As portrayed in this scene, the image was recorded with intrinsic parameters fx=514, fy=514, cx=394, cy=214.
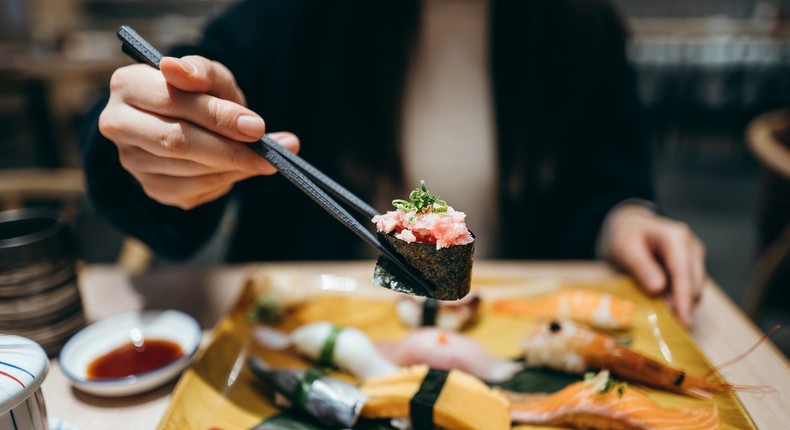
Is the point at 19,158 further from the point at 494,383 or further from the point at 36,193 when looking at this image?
the point at 494,383

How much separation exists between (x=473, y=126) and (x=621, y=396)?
1289mm

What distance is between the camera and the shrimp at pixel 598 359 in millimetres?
1114

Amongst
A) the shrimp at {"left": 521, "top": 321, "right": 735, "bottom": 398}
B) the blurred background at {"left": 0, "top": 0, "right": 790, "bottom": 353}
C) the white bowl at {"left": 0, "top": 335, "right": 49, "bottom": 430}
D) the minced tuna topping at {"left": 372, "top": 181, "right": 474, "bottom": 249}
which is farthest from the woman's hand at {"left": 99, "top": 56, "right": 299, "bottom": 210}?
the blurred background at {"left": 0, "top": 0, "right": 790, "bottom": 353}

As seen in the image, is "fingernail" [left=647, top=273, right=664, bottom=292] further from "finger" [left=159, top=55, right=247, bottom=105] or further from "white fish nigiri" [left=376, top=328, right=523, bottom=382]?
"finger" [left=159, top=55, right=247, bottom=105]

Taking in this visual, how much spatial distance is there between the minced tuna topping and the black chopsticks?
0.04 m

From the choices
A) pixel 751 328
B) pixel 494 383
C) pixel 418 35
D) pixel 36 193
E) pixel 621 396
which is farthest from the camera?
pixel 36 193

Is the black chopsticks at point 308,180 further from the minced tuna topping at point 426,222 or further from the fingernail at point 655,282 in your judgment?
the fingernail at point 655,282

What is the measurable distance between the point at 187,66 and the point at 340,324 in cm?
Result: 78

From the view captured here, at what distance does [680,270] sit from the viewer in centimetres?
143

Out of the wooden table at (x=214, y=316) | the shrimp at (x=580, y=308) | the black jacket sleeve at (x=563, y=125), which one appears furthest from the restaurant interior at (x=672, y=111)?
the shrimp at (x=580, y=308)

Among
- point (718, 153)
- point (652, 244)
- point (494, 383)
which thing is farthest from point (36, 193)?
point (718, 153)

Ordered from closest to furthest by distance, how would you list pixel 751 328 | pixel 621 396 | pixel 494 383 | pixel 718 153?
pixel 621 396 < pixel 494 383 < pixel 751 328 < pixel 718 153

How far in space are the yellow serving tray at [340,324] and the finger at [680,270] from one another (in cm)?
4

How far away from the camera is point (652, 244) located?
1.58 metres
